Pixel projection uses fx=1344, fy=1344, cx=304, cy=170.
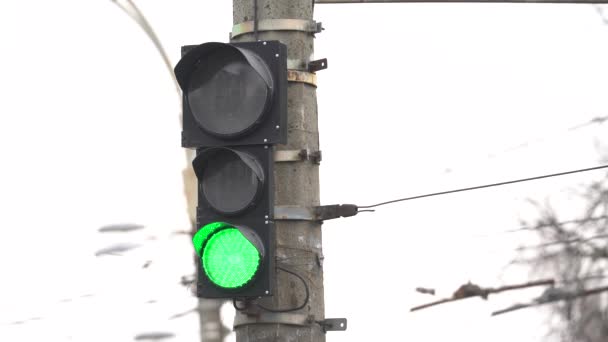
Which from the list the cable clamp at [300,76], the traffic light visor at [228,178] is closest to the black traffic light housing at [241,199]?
the traffic light visor at [228,178]

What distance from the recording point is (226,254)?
5309mm

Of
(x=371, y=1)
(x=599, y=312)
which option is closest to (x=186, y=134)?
(x=371, y=1)

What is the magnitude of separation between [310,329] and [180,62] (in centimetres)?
121

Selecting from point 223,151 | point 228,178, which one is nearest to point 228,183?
point 228,178

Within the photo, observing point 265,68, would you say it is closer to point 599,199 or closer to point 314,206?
point 314,206

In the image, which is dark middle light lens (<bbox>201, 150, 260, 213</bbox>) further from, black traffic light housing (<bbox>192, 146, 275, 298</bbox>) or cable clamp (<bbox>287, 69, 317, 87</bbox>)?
cable clamp (<bbox>287, 69, 317, 87</bbox>)

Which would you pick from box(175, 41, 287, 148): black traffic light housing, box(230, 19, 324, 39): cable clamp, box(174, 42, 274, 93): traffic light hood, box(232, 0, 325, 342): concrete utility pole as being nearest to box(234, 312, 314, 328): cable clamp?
box(232, 0, 325, 342): concrete utility pole

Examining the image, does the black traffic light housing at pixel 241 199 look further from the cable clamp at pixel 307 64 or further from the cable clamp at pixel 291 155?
the cable clamp at pixel 307 64

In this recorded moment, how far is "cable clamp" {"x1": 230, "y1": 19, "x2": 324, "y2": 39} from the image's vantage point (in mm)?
5715

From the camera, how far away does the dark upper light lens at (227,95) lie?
536cm

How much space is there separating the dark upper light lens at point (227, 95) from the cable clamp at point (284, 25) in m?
0.35

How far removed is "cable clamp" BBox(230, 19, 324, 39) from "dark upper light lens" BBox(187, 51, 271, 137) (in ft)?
1.15

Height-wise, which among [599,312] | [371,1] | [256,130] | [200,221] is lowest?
[599,312]

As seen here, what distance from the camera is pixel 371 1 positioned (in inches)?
257
